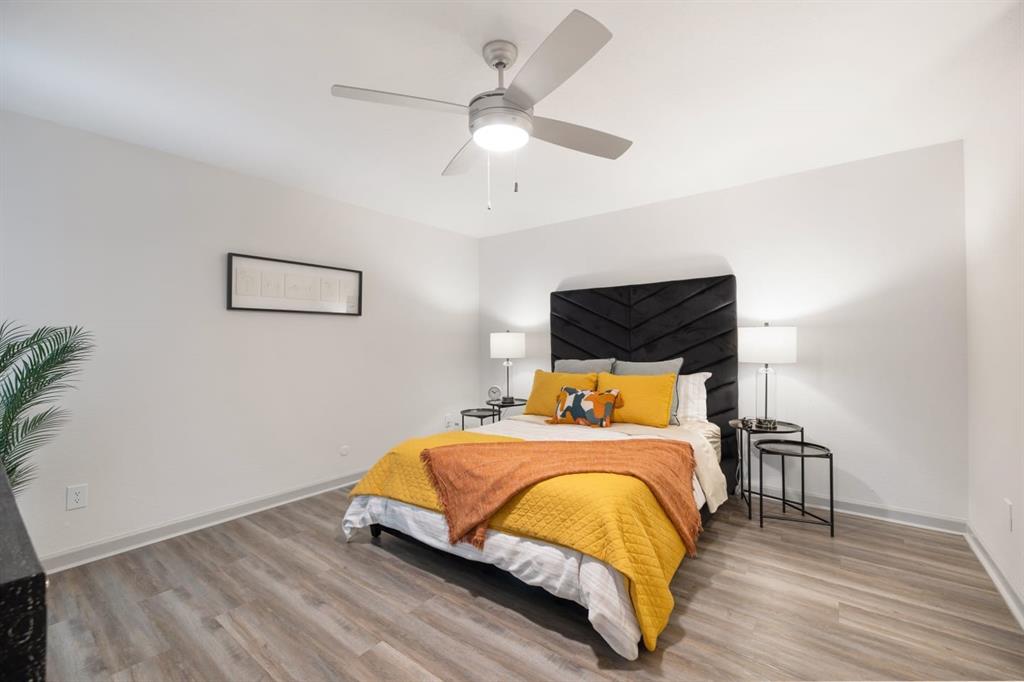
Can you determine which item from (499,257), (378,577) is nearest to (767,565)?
(378,577)

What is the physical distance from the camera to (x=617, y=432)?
3137mm

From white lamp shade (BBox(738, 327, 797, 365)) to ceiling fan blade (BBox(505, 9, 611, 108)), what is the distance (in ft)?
7.53

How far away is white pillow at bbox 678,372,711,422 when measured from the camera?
3.53 m

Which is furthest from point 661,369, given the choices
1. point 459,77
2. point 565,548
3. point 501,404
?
point 459,77

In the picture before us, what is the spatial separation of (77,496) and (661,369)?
3.83 m

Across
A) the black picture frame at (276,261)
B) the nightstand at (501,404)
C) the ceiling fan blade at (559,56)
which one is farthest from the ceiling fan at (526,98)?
the nightstand at (501,404)

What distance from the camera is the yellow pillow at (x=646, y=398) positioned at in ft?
10.9

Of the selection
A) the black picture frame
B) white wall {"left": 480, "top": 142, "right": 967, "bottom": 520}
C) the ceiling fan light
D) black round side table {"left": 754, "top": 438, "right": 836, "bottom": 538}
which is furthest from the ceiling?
black round side table {"left": 754, "top": 438, "right": 836, "bottom": 538}

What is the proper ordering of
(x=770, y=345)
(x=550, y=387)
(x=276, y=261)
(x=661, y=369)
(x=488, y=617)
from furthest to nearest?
1. (x=550, y=387)
2. (x=661, y=369)
3. (x=276, y=261)
4. (x=770, y=345)
5. (x=488, y=617)

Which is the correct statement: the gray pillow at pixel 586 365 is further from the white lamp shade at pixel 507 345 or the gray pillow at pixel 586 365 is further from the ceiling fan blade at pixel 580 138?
the ceiling fan blade at pixel 580 138

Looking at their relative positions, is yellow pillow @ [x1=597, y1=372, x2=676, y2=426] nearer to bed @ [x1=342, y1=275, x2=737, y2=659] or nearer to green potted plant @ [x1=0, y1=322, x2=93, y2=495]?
bed @ [x1=342, y1=275, x2=737, y2=659]

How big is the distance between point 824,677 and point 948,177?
3024mm

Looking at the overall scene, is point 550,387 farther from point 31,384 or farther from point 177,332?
point 31,384

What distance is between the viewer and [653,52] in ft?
6.75
